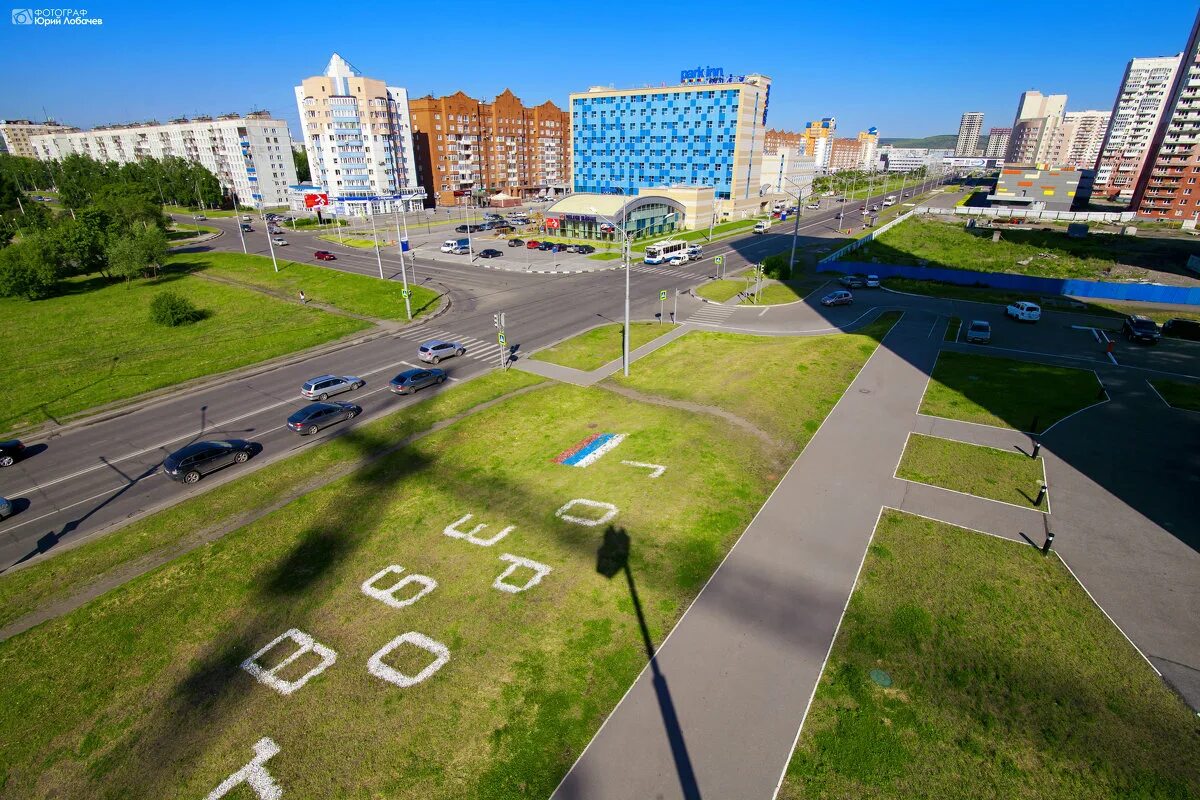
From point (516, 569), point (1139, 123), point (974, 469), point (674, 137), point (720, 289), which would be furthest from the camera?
point (1139, 123)

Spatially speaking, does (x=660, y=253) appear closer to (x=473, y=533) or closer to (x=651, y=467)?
(x=651, y=467)

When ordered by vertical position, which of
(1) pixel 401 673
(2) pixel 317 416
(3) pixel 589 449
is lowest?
(1) pixel 401 673

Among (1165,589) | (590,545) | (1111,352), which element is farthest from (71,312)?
(1111,352)

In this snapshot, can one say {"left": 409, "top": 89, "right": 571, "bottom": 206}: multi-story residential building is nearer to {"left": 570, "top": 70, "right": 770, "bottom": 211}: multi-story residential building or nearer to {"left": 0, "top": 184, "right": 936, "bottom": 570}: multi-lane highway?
{"left": 570, "top": 70, "right": 770, "bottom": 211}: multi-story residential building

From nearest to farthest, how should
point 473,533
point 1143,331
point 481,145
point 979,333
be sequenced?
point 473,533 < point 1143,331 < point 979,333 < point 481,145

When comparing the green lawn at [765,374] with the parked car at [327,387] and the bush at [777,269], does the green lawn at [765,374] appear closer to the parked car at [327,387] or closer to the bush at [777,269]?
the parked car at [327,387]

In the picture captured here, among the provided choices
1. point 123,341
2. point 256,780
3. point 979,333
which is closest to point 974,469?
point 979,333

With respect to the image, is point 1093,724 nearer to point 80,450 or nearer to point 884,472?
point 884,472
